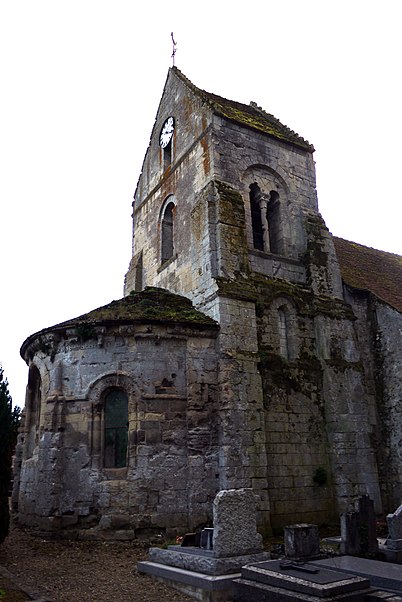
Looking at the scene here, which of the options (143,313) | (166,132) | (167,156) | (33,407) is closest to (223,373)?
(143,313)

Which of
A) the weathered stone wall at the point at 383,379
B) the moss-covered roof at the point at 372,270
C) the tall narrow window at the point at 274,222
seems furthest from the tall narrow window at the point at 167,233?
the weathered stone wall at the point at 383,379

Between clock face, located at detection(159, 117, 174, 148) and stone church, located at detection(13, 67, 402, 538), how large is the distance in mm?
954

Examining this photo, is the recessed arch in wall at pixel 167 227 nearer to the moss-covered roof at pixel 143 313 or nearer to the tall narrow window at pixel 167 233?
the tall narrow window at pixel 167 233

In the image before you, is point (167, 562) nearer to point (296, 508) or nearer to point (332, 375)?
point (296, 508)

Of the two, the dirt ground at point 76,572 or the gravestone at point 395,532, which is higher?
the gravestone at point 395,532

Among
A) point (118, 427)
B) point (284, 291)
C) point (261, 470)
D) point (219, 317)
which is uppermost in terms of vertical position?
point (284, 291)

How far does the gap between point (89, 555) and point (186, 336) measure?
17.4ft

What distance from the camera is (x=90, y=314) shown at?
44.2ft

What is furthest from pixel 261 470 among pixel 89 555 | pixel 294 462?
pixel 89 555

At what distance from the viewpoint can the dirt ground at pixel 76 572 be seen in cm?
726

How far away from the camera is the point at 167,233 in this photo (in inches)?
710

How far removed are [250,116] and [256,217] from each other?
13.0ft

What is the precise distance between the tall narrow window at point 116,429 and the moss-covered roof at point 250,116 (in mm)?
9291

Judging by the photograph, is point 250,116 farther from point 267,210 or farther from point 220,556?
point 220,556
